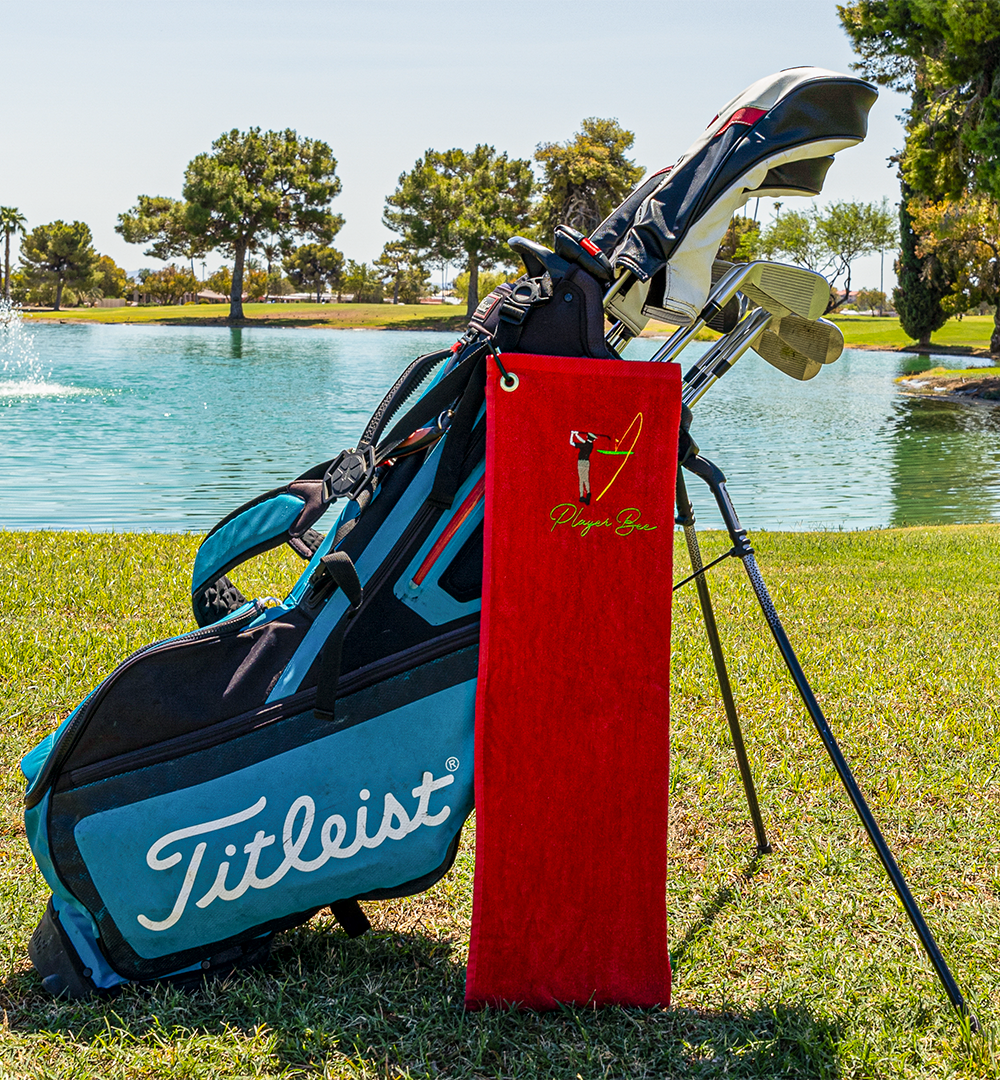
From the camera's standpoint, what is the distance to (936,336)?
50375mm

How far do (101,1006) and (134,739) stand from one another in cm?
51

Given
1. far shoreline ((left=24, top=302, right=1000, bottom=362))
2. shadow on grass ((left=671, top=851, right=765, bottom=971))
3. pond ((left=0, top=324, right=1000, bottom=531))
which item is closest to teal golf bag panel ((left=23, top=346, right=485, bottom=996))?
shadow on grass ((left=671, top=851, right=765, bottom=971))

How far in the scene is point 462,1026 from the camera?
177cm

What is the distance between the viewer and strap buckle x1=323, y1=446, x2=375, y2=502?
5.86 ft

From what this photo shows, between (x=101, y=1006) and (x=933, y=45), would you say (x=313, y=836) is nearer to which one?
(x=101, y=1006)

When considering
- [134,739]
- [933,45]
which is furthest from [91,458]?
[933,45]

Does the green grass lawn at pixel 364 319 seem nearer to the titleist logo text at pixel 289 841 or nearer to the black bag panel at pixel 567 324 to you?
the black bag panel at pixel 567 324

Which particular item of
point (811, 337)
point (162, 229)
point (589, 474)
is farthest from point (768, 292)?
point (162, 229)

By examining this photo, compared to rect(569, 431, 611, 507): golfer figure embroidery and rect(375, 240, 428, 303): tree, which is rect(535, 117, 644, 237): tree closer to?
rect(375, 240, 428, 303): tree

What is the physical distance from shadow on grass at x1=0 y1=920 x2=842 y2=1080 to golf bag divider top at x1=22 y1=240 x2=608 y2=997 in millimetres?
89

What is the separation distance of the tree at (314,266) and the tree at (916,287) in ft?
168

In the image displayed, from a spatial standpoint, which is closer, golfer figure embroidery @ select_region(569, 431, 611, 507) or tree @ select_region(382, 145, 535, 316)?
golfer figure embroidery @ select_region(569, 431, 611, 507)

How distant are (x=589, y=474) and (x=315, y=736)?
2.22 feet

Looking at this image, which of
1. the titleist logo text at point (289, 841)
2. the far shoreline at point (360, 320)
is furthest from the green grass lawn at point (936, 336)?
the titleist logo text at point (289, 841)
